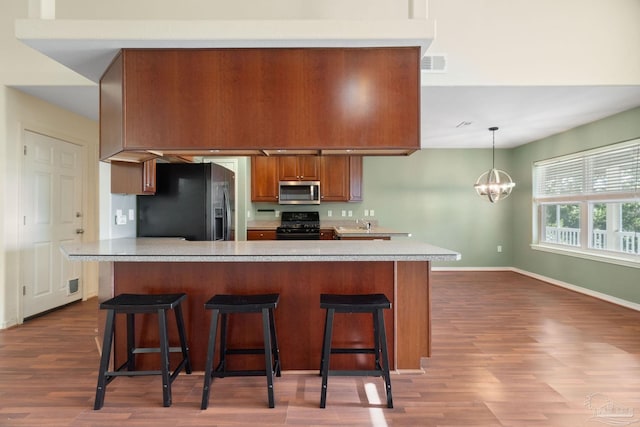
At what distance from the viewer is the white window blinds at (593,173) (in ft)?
13.6

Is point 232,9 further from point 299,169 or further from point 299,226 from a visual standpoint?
point 299,226

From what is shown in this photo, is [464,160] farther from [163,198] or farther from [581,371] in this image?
[163,198]

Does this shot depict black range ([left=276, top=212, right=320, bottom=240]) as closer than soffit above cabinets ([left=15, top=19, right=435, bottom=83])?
No

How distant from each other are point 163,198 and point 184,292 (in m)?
1.59

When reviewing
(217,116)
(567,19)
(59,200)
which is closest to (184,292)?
(217,116)

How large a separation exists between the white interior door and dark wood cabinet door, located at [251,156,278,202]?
244 centimetres

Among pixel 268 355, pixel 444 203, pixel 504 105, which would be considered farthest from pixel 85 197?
pixel 444 203

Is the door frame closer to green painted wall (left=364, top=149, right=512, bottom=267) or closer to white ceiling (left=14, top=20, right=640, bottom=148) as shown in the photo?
white ceiling (left=14, top=20, right=640, bottom=148)

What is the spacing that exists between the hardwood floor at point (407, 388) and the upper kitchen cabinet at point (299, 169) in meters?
3.33

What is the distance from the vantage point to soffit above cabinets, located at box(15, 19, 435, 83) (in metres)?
2.26

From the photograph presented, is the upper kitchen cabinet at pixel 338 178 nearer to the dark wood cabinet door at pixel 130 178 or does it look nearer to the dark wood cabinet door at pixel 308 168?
the dark wood cabinet door at pixel 308 168

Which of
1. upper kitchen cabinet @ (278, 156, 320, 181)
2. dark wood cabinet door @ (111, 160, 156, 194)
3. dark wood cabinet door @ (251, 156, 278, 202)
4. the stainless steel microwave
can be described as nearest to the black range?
the stainless steel microwave

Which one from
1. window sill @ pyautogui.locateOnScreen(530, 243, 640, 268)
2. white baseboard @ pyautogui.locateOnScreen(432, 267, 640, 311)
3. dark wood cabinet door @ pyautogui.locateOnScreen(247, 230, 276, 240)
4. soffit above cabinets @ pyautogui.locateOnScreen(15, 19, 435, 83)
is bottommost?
white baseboard @ pyautogui.locateOnScreen(432, 267, 640, 311)

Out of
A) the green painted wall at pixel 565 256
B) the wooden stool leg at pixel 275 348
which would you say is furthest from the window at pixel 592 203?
the wooden stool leg at pixel 275 348
